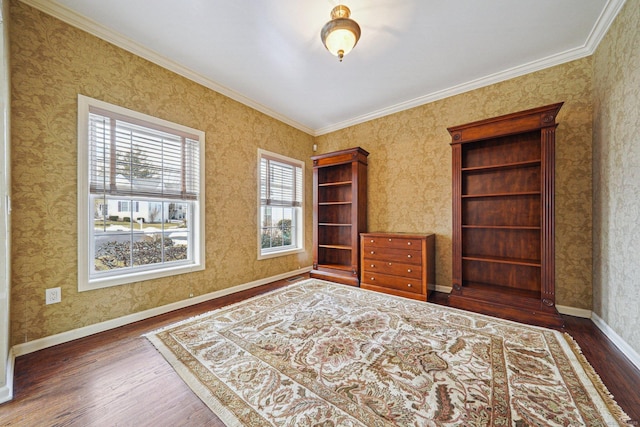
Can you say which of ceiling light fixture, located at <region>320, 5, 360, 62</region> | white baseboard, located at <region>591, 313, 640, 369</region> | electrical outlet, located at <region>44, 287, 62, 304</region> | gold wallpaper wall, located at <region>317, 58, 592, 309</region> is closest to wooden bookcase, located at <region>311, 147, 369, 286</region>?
gold wallpaper wall, located at <region>317, 58, 592, 309</region>

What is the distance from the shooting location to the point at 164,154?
2754mm

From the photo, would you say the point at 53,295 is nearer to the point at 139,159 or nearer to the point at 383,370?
the point at 139,159

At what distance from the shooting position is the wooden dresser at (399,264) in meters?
3.07

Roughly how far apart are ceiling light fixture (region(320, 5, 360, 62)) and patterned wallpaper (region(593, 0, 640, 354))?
2.12 meters

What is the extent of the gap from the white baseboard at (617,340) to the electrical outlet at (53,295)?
4532mm

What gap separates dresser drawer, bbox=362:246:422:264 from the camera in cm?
312

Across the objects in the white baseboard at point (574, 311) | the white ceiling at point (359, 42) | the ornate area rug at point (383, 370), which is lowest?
the ornate area rug at point (383, 370)

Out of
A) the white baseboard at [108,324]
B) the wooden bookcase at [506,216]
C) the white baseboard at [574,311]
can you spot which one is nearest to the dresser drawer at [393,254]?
the wooden bookcase at [506,216]

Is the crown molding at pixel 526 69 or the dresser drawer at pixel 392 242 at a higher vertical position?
the crown molding at pixel 526 69

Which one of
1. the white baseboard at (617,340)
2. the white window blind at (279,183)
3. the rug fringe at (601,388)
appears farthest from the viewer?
the white window blind at (279,183)

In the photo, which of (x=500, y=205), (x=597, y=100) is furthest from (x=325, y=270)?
(x=597, y=100)

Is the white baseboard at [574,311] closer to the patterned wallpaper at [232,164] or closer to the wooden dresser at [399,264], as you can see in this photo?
the patterned wallpaper at [232,164]

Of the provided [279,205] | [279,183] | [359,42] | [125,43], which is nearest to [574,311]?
[359,42]

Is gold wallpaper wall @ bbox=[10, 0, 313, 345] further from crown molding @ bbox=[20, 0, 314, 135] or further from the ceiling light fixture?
the ceiling light fixture
